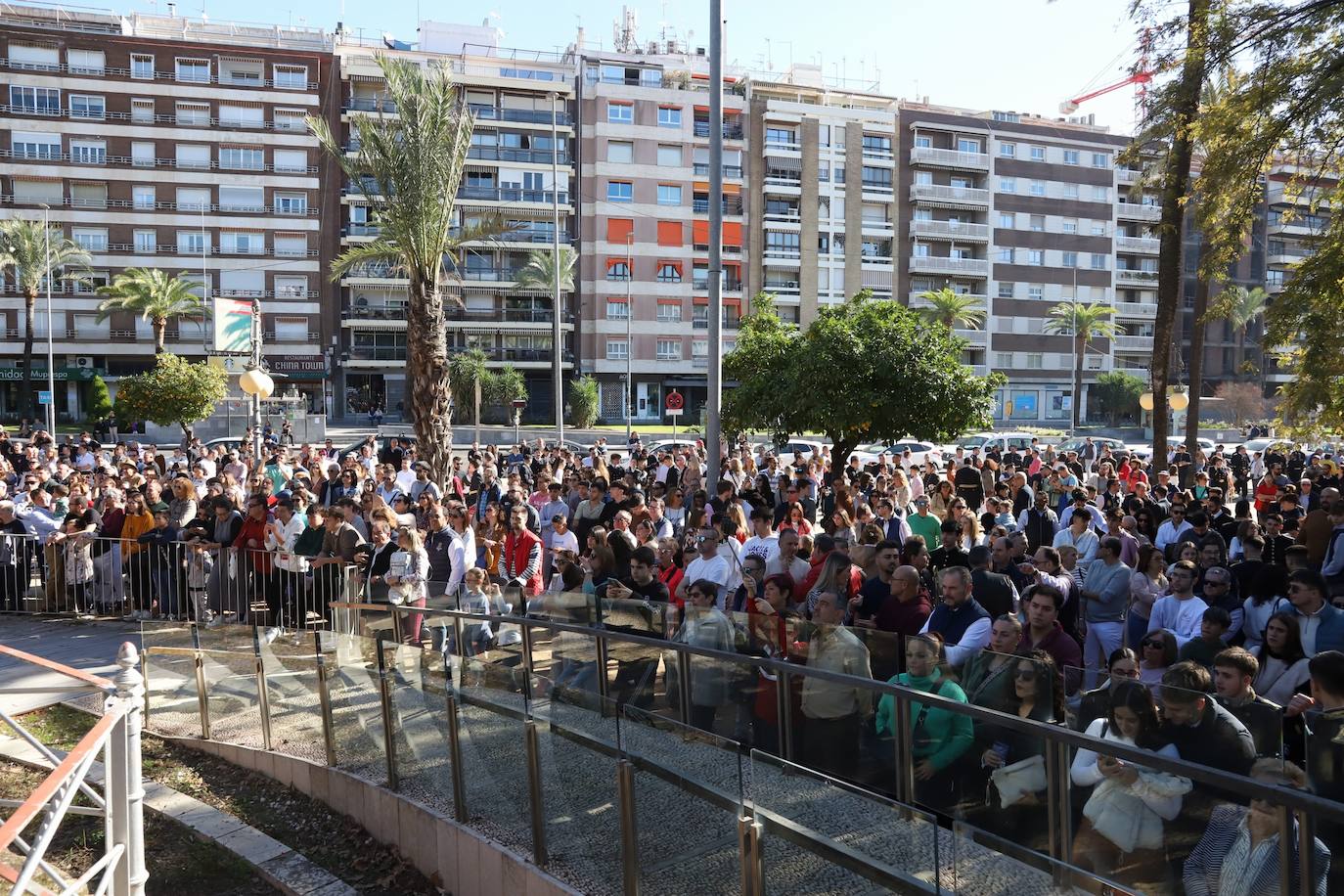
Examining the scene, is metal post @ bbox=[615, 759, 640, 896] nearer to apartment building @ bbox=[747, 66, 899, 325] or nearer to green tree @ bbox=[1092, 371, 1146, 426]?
apartment building @ bbox=[747, 66, 899, 325]

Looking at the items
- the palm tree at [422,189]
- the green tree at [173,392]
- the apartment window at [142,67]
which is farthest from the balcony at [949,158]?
the palm tree at [422,189]

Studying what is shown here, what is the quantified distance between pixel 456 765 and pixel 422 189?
12.4 meters

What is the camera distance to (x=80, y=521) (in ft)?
39.2

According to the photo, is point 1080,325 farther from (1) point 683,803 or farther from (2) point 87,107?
(1) point 683,803

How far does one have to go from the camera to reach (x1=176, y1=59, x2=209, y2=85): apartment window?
174ft

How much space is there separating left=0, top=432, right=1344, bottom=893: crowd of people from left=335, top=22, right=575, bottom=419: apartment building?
39.1 meters

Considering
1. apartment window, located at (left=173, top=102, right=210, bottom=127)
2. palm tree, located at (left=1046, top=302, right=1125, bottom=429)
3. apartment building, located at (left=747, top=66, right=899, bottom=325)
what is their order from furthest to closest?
palm tree, located at (left=1046, top=302, right=1125, bottom=429) < apartment building, located at (left=747, top=66, right=899, bottom=325) < apartment window, located at (left=173, top=102, right=210, bottom=127)

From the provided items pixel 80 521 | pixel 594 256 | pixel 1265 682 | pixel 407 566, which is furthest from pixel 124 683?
pixel 594 256

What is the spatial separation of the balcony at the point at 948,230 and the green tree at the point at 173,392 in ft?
131

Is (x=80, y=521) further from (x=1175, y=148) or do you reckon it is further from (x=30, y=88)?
(x=30, y=88)

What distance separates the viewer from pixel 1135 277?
227 feet

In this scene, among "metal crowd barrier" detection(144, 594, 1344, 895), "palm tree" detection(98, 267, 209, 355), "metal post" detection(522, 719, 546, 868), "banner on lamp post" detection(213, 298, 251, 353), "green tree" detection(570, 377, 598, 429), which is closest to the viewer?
"metal crowd barrier" detection(144, 594, 1344, 895)

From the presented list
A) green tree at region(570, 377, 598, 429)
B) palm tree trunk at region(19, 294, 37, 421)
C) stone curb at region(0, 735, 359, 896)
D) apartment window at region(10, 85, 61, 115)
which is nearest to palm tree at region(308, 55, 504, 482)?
stone curb at region(0, 735, 359, 896)

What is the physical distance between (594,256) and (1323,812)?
5584cm
